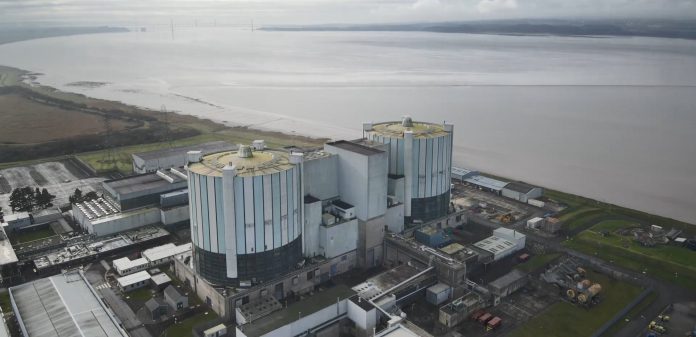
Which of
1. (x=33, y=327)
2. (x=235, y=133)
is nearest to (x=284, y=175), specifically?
(x=33, y=327)

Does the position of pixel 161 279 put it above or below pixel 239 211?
below

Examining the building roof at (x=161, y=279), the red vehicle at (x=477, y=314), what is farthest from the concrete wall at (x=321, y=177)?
the red vehicle at (x=477, y=314)

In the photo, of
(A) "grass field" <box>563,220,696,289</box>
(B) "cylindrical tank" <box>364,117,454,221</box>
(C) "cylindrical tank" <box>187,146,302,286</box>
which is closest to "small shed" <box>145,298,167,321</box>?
(C) "cylindrical tank" <box>187,146,302,286</box>

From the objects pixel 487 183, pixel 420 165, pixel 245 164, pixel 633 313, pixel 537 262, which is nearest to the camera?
pixel 633 313

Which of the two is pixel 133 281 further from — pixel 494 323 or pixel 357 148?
pixel 494 323

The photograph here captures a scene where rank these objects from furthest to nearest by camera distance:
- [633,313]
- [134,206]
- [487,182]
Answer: [487,182] → [134,206] → [633,313]

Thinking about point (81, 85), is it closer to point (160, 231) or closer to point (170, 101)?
point (170, 101)

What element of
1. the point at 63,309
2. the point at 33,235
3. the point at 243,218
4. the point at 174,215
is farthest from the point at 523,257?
the point at 33,235

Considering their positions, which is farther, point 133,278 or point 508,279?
point 133,278
